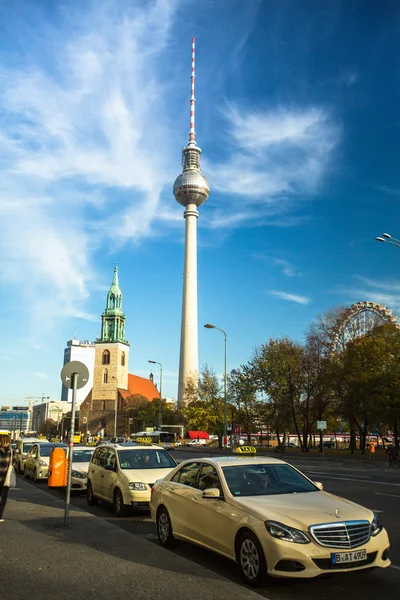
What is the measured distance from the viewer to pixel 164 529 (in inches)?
329

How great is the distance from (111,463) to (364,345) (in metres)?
37.8

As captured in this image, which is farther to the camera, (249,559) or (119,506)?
(119,506)

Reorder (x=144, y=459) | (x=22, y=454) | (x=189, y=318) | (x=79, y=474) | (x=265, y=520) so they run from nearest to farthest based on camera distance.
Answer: (x=265, y=520), (x=144, y=459), (x=79, y=474), (x=22, y=454), (x=189, y=318)

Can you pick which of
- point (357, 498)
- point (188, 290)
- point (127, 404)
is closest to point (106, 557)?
point (357, 498)

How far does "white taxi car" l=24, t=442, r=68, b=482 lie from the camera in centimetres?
1928

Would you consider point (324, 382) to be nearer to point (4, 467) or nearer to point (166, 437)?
point (166, 437)

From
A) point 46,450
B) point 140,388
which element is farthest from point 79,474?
point 140,388

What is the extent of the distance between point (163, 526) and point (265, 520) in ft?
9.33

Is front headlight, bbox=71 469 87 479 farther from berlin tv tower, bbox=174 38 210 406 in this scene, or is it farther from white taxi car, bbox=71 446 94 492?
berlin tv tower, bbox=174 38 210 406

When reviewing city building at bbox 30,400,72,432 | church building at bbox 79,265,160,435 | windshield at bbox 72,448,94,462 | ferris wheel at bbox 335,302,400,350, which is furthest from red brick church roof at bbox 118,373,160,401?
windshield at bbox 72,448,94,462

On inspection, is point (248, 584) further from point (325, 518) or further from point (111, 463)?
point (111, 463)

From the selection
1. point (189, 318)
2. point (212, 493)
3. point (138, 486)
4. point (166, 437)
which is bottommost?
point (166, 437)

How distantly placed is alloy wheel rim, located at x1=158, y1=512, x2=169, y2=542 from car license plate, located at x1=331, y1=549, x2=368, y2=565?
10.5 ft

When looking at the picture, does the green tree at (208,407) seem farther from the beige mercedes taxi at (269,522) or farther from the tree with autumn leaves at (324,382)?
the beige mercedes taxi at (269,522)
